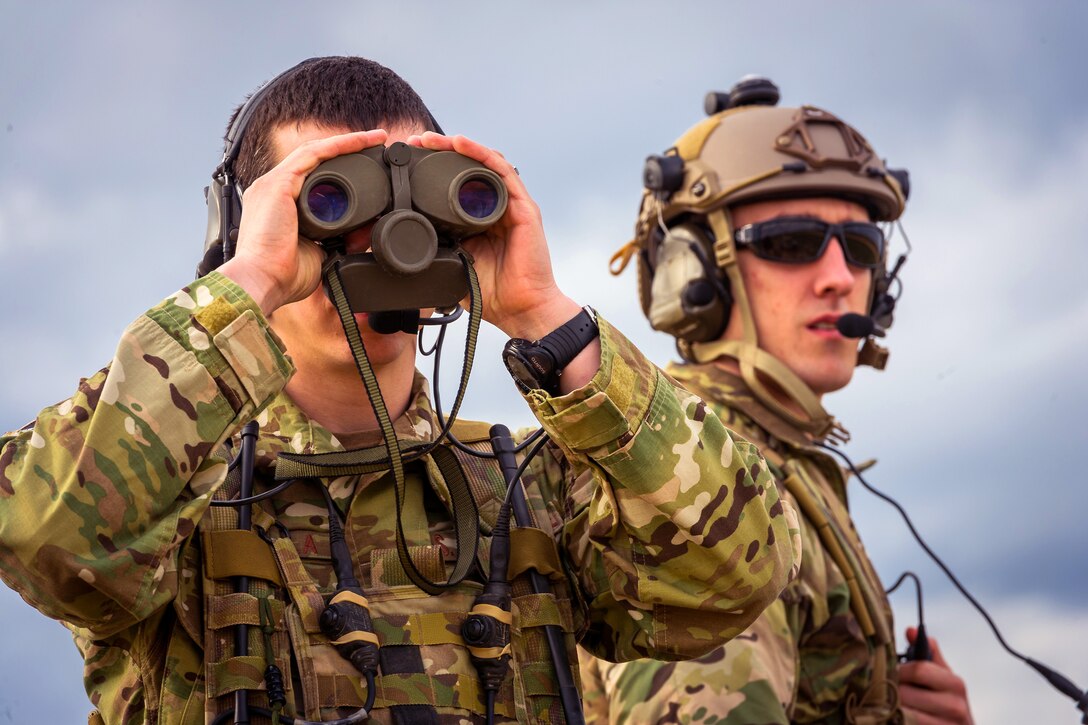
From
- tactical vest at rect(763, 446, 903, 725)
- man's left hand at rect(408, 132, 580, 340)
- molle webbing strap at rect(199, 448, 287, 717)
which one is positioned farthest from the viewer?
tactical vest at rect(763, 446, 903, 725)

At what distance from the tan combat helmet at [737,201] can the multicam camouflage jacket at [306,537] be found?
2776 millimetres

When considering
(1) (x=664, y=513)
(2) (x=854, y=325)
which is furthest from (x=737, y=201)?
(1) (x=664, y=513)

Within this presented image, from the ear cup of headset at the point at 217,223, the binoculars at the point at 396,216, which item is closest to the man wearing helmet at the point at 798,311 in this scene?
the ear cup of headset at the point at 217,223

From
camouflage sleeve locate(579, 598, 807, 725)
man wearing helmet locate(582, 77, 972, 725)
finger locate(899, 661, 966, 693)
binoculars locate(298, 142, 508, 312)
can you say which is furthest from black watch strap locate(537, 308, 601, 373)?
finger locate(899, 661, 966, 693)

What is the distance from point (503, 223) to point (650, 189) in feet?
11.2

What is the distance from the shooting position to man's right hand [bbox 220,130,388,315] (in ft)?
9.39

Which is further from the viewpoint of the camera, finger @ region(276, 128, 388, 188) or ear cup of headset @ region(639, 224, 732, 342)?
ear cup of headset @ region(639, 224, 732, 342)

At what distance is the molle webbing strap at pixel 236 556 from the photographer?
2.88 m

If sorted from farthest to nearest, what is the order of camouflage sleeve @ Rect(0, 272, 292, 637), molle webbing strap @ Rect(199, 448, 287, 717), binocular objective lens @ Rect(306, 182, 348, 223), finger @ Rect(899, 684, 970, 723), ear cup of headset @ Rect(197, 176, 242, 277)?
finger @ Rect(899, 684, 970, 723), ear cup of headset @ Rect(197, 176, 242, 277), binocular objective lens @ Rect(306, 182, 348, 223), molle webbing strap @ Rect(199, 448, 287, 717), camouflage sleeve @ Rect(0, 272, 292, 637)

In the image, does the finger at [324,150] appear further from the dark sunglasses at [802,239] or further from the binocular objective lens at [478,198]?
the dark sunglasses at [802,239]

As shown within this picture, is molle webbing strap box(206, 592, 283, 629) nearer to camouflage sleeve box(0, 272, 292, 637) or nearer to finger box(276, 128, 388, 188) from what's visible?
camouflage sleeve box(0, 272, 292, 637)

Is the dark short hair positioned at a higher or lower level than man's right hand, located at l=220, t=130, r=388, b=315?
higher

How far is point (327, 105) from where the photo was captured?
3400mm

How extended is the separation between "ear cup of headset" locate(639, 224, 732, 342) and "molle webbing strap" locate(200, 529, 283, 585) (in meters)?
3.38
